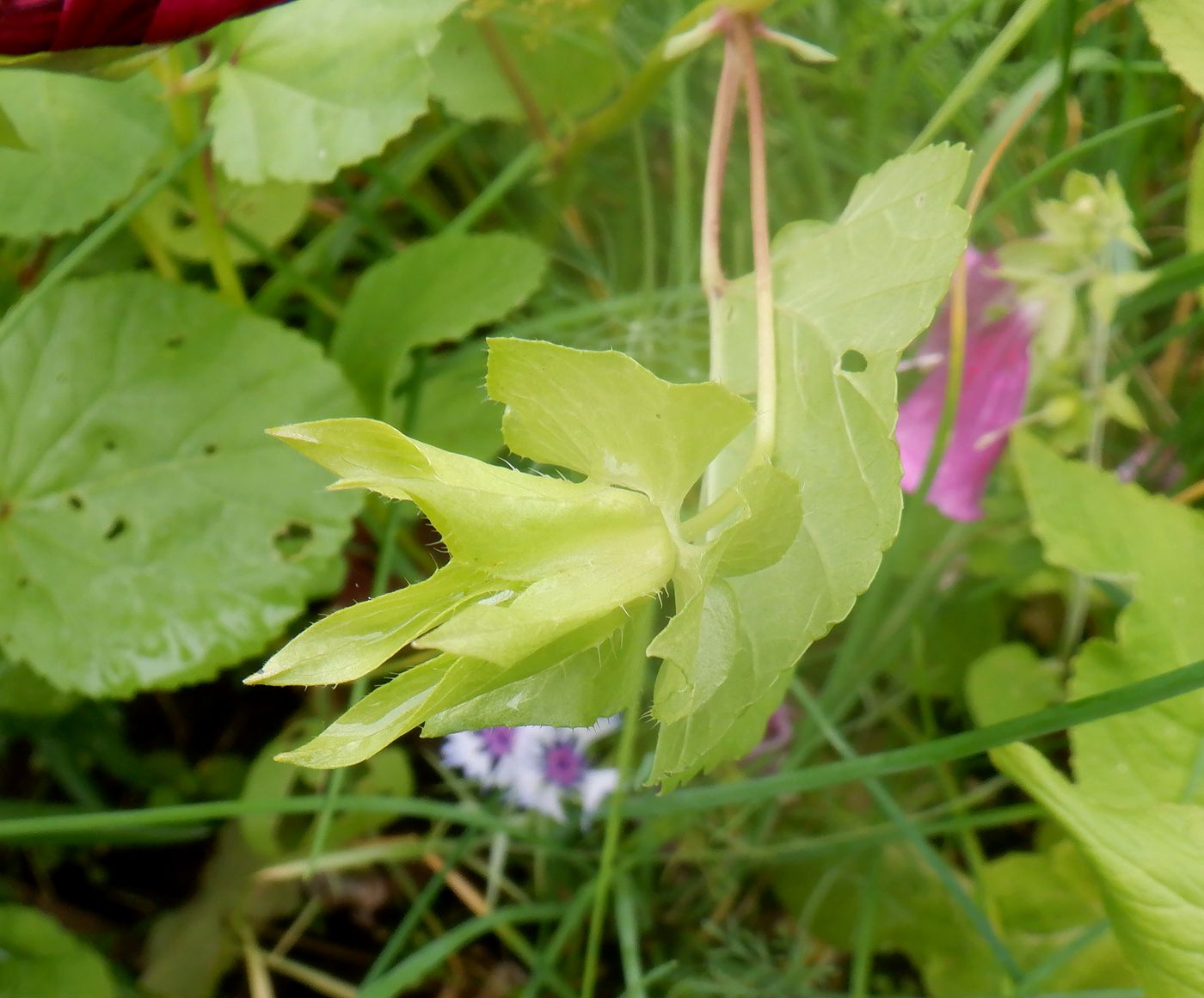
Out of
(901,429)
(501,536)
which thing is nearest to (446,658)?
(501,536)

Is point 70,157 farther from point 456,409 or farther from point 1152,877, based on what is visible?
point 1152,877

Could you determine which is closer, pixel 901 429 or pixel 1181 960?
pixel 1181 960

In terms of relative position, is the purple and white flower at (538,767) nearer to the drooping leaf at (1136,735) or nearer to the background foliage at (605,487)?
the background foliage at (605,487)

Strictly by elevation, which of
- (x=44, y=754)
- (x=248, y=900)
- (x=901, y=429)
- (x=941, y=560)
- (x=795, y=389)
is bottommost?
(x=248, y=900)

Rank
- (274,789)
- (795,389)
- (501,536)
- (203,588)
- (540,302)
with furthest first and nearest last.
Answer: (540,302), (274,789), (203,588), (795,389), (501,536)

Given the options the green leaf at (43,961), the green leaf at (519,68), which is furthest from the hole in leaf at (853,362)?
the green leaf at (43,961)

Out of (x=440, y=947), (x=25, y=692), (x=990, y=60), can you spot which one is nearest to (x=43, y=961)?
(x=25, y=692)

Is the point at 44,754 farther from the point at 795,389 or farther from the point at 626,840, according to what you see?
the point at 795,389

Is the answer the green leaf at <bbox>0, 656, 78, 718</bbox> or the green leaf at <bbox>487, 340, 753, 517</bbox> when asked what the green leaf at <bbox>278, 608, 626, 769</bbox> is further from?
the green leaf at <bbox>0, 656, 78, 718</bbox>
